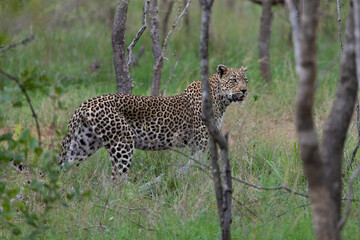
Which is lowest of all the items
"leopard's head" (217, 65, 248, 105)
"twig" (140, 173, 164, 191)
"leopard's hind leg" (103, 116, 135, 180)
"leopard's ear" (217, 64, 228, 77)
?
"twig" (140, 173, 164, 191)

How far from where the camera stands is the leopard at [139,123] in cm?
614

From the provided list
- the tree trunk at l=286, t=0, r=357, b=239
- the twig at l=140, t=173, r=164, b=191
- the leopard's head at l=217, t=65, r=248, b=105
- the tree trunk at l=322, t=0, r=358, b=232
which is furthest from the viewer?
the leopard's head at l=217, t=65, r=248, b=105

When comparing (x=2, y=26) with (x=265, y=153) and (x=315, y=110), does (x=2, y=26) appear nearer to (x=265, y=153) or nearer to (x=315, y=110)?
(x=265, y=153)

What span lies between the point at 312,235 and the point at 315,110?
452 centimetres

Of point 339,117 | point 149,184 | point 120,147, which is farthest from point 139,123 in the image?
point 339,117

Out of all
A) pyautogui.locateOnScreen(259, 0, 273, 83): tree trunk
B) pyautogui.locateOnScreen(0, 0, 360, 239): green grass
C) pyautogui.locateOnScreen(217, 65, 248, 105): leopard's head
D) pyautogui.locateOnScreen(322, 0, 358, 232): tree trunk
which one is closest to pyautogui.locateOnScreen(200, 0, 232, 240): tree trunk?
pyautogui.locateOnScreen(0, 0, 360, 239): green grass

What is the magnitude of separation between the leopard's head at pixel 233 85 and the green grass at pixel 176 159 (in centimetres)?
42

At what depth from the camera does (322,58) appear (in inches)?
459

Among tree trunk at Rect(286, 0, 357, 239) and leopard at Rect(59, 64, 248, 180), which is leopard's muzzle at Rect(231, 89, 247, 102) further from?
tree trunk at Rect(286, 0, 357, 239)

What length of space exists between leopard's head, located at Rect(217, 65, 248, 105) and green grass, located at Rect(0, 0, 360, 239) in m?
0.42

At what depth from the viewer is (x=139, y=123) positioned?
650cm

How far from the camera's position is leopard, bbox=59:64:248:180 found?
242 inches

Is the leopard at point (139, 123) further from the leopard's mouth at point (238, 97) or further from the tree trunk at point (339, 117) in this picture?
the tree trunk at point (339, 117)

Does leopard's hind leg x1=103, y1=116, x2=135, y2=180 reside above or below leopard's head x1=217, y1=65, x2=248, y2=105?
below
